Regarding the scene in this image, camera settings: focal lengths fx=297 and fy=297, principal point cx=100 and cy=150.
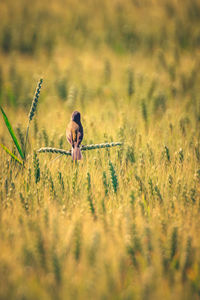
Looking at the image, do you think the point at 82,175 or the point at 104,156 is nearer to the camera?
the point at 82,175

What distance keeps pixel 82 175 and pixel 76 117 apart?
417mm

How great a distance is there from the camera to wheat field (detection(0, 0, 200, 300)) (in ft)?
3.66

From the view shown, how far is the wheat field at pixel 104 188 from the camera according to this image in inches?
43.9

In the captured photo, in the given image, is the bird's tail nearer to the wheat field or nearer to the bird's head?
the wheat field

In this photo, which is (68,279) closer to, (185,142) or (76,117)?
(76,117)

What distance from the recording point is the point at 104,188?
5.58ft

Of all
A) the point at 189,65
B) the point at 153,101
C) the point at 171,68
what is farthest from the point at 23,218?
the point at 189,65

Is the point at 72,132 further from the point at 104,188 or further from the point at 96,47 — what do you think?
the point at 96,47

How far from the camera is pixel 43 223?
1.35 meters

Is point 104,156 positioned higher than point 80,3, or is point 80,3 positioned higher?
point 80,3

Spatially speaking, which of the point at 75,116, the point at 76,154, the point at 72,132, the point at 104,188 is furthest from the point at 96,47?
the point at 104,188

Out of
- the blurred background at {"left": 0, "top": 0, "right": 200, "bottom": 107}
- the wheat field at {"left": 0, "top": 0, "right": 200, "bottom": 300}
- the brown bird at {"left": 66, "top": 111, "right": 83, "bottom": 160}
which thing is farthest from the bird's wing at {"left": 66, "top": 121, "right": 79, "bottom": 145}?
the blurred background at {"left": 0, "top": 0, "right": 200, "bottom": 107}

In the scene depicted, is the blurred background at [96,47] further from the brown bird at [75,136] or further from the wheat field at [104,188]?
the brown bird at [75,136]

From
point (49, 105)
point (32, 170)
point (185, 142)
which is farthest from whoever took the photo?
point (49, 105)
